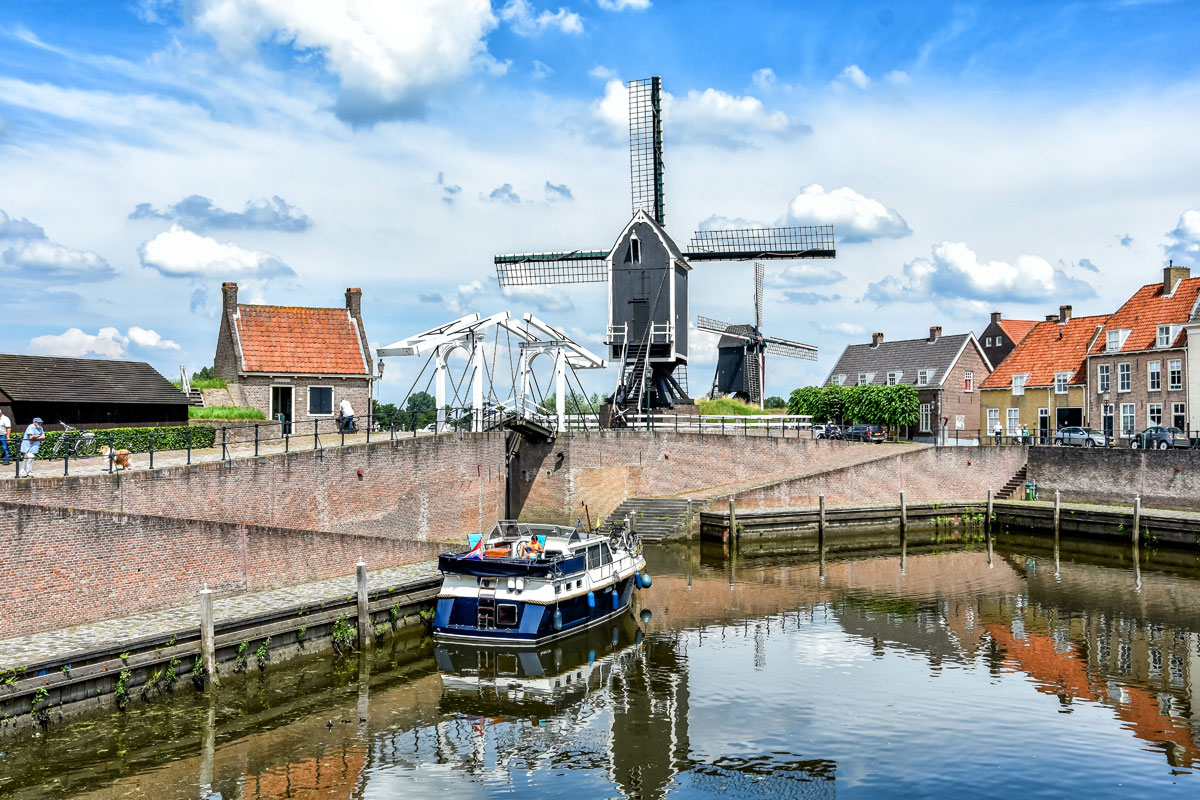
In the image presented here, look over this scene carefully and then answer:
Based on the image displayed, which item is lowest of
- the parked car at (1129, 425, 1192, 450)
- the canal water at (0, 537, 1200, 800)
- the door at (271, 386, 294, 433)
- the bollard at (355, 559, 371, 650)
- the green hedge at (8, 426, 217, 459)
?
the canal water at (0, 537, 1200, 800)

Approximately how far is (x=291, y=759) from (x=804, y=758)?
8471 millimetres

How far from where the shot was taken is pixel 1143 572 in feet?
106

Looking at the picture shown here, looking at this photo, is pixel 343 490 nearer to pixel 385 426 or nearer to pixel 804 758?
pixel 385 426

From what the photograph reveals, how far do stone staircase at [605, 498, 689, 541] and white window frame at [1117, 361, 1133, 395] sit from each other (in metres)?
27.8

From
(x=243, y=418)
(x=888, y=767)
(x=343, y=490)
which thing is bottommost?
(x=888, y=767)

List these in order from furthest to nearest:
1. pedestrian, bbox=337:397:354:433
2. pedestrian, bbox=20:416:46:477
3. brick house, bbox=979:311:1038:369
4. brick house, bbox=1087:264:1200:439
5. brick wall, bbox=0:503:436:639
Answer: brick house, bbox=979:311:1038:369, brick house, bbox=1087:264:1200:439, pedestrian, bbox=337:397:354:433, pedestrian, bbox=20:416:46:477, brick wall, bbox=0:503:436:639

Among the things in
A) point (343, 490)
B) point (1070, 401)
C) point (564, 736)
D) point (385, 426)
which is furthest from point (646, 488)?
point (1070, 401)

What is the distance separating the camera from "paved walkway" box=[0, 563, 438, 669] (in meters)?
16.9

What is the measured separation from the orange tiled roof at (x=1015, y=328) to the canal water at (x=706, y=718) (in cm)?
4961

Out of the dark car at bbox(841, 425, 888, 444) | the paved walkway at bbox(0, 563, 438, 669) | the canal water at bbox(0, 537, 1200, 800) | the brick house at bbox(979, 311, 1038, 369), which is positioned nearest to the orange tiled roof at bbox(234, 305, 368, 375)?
the paved walkway at bbox(0, 563, 438, 669)

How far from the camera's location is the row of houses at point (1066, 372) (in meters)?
48.1

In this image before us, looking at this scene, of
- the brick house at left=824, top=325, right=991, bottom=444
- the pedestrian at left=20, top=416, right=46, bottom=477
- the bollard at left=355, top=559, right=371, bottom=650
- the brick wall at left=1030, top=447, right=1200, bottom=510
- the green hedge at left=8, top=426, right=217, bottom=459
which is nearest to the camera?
the pedestrian at left=20, top=416, right=46, bottom=477

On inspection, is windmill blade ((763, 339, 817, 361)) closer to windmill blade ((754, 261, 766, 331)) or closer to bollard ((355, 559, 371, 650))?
windmill blade ((754, 261, 766, 331))

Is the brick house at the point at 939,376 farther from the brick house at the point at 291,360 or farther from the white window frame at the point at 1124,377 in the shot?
the brick house at the point at 291,360
